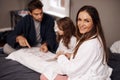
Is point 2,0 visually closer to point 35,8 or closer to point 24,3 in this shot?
point 24,3

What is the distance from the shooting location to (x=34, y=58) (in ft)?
6.78

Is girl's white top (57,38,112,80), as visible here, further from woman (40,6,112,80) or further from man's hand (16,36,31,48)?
man's hand (16,36,31,48)

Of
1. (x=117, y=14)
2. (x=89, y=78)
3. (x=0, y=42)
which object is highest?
(x=117, y=14)

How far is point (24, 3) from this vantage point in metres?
4.10

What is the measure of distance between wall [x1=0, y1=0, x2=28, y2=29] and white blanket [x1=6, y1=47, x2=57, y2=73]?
1821 millimetres

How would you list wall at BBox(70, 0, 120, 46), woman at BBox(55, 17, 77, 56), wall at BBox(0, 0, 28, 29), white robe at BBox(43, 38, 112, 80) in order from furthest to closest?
wall at BBox(0, 0, 28, 29) < wall at BBox(70, 0, 120, 46) < woman at BBox(55, 17, 77, 56) < white robe at BBox(43, 38, 112, 80)

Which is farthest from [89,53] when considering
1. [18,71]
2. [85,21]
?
[18,71]

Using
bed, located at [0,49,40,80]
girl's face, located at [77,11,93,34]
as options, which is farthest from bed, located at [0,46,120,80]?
girl's face, located at [77,11,93,34]

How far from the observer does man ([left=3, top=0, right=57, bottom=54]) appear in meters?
2.40

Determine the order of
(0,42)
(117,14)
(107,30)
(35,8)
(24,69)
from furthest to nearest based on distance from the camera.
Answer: (0,42), (107,30), (117,14), (35,8), (24,69)

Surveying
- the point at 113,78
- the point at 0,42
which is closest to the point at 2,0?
the point at 0,42

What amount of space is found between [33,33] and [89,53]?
1099 mm

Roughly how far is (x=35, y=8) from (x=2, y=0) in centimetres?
173

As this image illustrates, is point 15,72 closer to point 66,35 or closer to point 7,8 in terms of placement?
point 66,35
